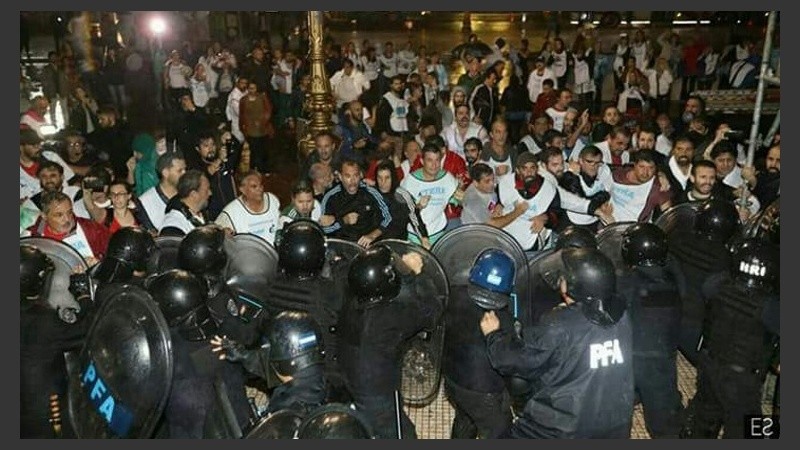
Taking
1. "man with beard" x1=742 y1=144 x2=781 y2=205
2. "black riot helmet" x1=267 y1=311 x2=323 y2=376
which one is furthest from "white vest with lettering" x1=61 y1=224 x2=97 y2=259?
"man with beard" x1=742 y1=144 x2=781 y2=205

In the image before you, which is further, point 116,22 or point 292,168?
point 116,22

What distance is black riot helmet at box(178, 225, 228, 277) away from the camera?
16.5 feet

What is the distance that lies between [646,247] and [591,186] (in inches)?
86.1

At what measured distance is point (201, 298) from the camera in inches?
166

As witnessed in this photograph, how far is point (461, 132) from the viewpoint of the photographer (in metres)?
9.33

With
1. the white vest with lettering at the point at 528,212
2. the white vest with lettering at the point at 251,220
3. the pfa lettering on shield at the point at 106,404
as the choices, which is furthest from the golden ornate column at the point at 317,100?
the pfa lettering on shield at the point at 106,404

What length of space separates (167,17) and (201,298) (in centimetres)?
1528

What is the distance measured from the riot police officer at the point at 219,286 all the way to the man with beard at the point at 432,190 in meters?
2.14

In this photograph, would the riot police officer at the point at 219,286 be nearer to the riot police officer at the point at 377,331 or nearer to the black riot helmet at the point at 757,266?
the riot police officer at the point at 377,331

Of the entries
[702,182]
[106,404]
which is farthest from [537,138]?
[106,404]

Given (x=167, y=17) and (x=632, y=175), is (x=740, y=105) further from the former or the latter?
(x=167, y=17)

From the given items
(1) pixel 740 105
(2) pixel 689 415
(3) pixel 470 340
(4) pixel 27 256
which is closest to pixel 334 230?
(3) pixel 470 340

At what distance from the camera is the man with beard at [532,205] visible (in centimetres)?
671

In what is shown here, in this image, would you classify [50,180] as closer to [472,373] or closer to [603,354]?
[472,373]
